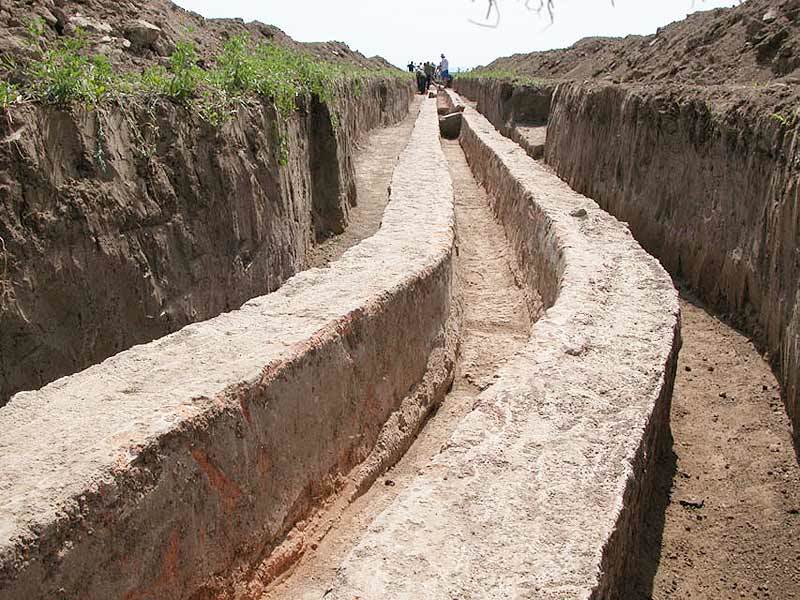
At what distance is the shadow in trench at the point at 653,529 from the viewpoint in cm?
335

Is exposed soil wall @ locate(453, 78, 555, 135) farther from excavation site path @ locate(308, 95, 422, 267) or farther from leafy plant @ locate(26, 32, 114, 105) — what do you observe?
leafy plant @ locate(26, 32, 114, 105)

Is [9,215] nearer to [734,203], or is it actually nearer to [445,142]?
[734,203]

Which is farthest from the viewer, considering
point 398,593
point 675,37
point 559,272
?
point 675,37

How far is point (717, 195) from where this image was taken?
6461 millimetres

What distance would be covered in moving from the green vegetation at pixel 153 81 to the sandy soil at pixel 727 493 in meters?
3.79

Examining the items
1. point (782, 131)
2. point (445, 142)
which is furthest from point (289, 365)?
point (445, 142)

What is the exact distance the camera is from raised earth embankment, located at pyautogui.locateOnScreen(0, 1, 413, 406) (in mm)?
3881

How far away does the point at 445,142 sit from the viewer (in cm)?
A: 1955

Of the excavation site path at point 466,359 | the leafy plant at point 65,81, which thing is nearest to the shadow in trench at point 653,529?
the excavation site path at point 466,359

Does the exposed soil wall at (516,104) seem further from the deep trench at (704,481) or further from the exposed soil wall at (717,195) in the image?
the deep trench at (704,481)

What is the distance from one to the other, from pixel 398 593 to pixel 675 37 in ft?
41.3

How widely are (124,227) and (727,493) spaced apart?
3.61 meters

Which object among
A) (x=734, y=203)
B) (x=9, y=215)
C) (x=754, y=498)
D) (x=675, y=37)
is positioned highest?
(x=675, y=37)

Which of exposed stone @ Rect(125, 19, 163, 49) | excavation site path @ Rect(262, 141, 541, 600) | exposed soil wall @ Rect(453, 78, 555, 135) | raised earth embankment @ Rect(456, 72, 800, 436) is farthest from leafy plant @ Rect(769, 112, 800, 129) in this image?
exposed soil wall @ Rect(453, 78, 555, 135)
